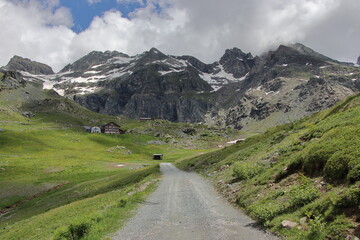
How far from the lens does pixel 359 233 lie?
418 inches

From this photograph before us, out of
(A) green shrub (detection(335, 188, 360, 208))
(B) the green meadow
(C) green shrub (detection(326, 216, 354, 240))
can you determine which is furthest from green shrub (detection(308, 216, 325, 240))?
(B) the green meadow

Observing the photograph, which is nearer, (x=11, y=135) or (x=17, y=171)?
(x=17, y=171)

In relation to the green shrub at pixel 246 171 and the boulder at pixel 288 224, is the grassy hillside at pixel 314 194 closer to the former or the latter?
the boulder at pixel 288 224

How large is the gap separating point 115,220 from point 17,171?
64918 millimetres

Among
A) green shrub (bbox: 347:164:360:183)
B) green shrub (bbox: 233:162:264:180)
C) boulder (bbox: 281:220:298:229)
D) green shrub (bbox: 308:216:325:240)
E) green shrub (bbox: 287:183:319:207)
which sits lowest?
boulder (bbox: 281:220:298:229)

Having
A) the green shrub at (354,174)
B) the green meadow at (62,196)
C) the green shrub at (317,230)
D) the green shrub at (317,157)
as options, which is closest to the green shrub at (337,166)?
the green shrub at (354,174)

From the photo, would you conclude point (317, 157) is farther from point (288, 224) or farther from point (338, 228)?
point (338, 228)

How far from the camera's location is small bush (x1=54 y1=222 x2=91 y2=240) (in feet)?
52.9

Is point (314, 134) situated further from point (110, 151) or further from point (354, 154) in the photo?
point (110, 151)

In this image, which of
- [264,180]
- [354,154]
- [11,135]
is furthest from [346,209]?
[11,135]

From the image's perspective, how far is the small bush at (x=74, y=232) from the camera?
635 inches

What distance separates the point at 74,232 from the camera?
53.9ft

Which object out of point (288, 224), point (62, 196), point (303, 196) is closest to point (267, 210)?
point (303, 196)

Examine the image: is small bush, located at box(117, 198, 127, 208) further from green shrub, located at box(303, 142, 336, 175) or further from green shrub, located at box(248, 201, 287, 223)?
green shrub, located at box(303, 142, 336, 175)
